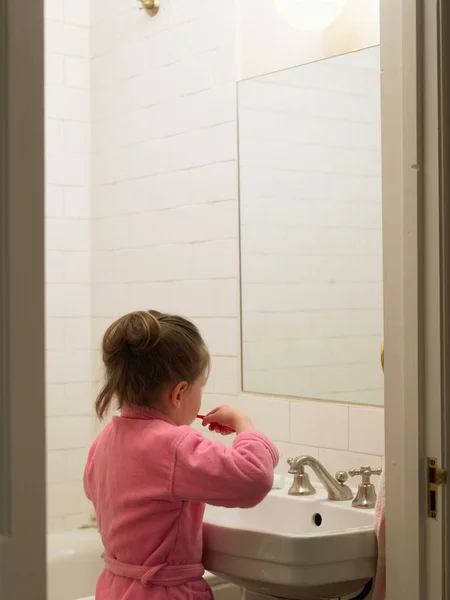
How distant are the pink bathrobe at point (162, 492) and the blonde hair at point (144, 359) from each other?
0.16ft

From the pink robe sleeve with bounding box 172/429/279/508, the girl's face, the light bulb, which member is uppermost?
the light bulb

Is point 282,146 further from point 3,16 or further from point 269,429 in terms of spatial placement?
point 3,16

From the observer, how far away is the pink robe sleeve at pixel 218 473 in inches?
65.4

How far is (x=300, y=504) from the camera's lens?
218 cm

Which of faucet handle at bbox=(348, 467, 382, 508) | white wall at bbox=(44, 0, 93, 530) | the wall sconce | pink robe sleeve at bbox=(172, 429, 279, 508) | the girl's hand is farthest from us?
white wall at bbox=(44, 0, 93, 530)

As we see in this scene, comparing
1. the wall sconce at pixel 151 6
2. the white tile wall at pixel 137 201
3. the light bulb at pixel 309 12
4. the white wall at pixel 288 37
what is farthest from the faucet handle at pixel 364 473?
the wall sconce at pixel 151 6

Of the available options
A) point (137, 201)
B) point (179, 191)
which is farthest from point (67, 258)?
point (179, 191)

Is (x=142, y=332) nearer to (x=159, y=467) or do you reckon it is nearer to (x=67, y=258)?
(x=159, y=467)

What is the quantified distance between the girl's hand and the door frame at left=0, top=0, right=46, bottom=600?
96 cm

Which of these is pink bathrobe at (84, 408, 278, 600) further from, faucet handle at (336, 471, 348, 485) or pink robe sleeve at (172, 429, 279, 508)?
faucet handle at (336, 471, 348, 485)

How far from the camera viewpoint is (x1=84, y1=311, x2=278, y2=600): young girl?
66.2 inches

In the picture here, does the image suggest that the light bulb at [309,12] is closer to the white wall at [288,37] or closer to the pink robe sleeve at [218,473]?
the white wall at [288,37]

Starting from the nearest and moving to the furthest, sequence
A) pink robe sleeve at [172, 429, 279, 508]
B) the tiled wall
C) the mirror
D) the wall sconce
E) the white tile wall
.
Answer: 1. pink robe sleeve at [172, 429, 279, 508]
2. the mirror
3. the tiled wall
4. the white tile wall
5. the wall sconce

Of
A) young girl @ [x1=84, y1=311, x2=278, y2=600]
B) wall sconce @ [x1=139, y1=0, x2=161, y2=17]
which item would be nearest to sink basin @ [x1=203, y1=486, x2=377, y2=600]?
young girl @ [x1=84, y1=311, x2=278, y2=600]
